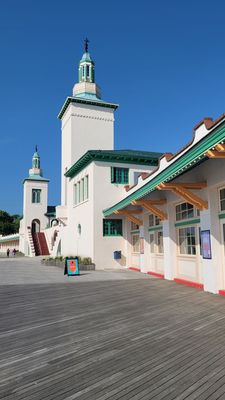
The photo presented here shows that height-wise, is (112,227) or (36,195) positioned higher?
(36,195)

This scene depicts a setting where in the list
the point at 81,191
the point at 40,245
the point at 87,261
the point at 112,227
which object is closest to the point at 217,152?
the point at 112,227

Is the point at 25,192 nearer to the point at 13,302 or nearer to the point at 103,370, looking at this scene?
the point at 13,302

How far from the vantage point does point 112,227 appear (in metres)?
20.4

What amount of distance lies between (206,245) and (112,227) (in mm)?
10645

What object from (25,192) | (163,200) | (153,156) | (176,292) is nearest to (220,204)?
(176,292)

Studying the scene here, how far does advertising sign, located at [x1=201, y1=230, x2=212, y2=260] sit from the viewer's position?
33.0 ft

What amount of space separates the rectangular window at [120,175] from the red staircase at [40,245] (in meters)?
23.2

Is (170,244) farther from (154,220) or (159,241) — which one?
(154,220)

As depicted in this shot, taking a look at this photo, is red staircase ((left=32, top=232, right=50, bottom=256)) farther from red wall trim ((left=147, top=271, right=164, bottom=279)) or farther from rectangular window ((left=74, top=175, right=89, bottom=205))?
red wall trim ((left=147, top=271, right=164, bottom=279))

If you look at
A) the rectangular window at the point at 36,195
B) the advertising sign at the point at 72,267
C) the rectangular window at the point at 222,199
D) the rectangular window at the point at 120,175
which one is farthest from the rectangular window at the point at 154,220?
the rectangular window at the point at 36,195

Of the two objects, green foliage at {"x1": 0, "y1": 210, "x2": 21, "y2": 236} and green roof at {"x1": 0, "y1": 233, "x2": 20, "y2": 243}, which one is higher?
green foliage at {"x1": 0, "y1": 210, "x2": 21, "y2": 236}

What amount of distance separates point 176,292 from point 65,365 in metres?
6.52

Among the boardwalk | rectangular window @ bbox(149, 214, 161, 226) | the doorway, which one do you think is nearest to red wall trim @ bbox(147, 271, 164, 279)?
rectangular window @ bbox(149, 214, 161, 226)

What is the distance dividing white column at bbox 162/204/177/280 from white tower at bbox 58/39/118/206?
1609 centimetres
